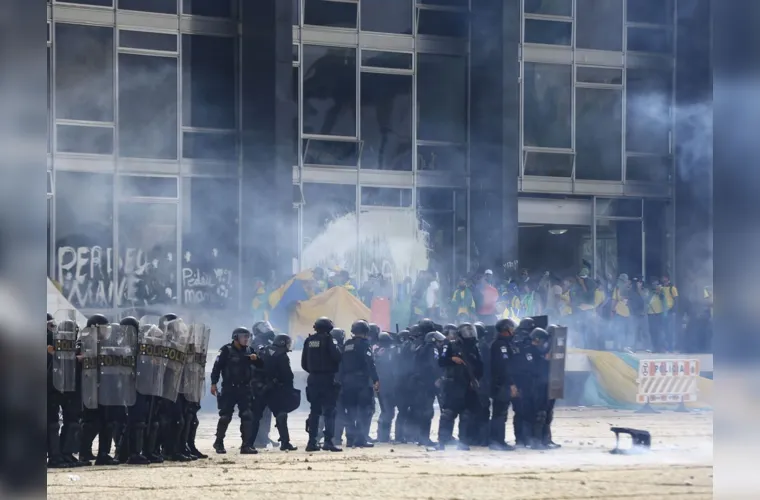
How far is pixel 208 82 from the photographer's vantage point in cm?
2541

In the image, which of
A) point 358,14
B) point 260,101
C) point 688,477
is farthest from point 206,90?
point 688,477

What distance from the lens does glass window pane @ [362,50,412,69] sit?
26.3m

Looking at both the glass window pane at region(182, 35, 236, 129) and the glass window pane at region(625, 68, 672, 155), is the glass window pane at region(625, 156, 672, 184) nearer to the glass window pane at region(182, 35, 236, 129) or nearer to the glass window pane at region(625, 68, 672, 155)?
the glass window pane at region(625, 68, 672, 155)

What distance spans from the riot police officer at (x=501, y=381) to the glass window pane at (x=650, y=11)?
1178 centimetres

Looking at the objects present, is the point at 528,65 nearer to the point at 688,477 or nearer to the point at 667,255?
the point at 667,255

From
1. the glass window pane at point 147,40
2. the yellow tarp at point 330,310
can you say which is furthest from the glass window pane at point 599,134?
the yellow tarp at point 330,310

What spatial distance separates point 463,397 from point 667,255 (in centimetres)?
1256

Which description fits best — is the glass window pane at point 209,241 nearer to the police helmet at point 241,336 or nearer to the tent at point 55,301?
the tent at point 55,301

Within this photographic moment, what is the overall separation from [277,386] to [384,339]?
192 cm

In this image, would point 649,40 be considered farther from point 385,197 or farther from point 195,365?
point 195,365

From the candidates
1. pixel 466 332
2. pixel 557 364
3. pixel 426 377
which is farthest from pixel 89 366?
pixel 557 364

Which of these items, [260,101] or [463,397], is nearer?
[463,397]

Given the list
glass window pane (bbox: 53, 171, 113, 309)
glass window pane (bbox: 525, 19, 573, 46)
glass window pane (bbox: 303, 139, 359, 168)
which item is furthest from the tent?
glass window pane (bbox: 525, 19, 573, 46)

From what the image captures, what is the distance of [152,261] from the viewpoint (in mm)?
24359
